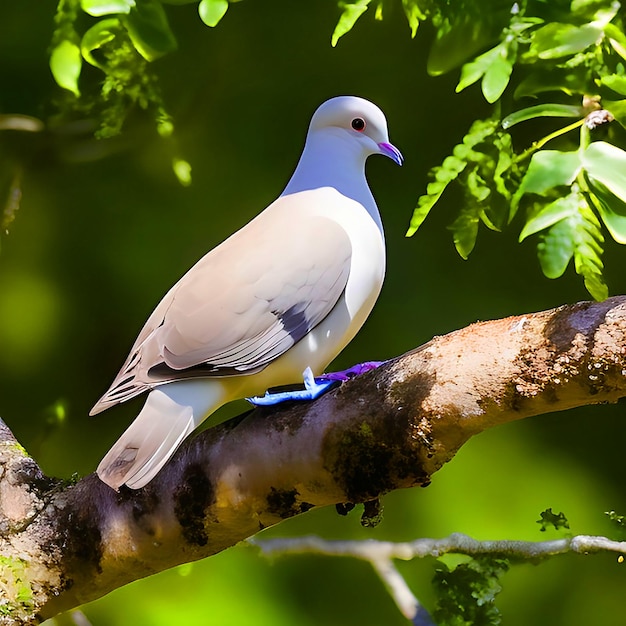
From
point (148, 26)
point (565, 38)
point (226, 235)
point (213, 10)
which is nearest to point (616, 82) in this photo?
point (565, 38)

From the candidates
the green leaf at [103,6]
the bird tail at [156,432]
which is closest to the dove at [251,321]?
the bird tail at [156,432]

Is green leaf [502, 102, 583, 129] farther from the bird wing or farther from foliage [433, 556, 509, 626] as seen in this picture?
foliage [433, 556, 509, 626]

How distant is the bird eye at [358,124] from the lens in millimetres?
915

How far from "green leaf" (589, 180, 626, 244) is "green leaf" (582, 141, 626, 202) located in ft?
0.04

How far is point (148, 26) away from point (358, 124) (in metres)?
0.29

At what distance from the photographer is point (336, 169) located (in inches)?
35.7

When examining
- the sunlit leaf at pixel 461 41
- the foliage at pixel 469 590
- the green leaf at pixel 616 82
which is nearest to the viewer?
the green leaf at pixel 616 82

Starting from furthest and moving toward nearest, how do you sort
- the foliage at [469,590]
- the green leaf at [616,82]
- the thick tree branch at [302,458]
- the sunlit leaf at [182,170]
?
1. the sunlit leaf at [182,170]
2. the foliage at [469,590]
3. the green leaf at [616,82]
4. the thick tree branch at [302,458]

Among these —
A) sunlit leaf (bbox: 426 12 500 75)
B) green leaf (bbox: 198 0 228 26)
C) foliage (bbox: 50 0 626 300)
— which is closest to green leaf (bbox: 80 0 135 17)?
foliage (bbox: 50 0 626 300)

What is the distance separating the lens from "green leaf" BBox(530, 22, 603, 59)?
0.86 metres

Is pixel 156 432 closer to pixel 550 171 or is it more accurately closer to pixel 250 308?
pixel 250 308

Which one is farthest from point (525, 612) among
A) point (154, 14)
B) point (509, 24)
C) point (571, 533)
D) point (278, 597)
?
point (154, 14)

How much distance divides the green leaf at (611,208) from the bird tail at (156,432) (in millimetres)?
382

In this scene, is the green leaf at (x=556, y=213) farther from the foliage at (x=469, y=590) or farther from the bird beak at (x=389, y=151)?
the foliage at (x=469, y=590)
